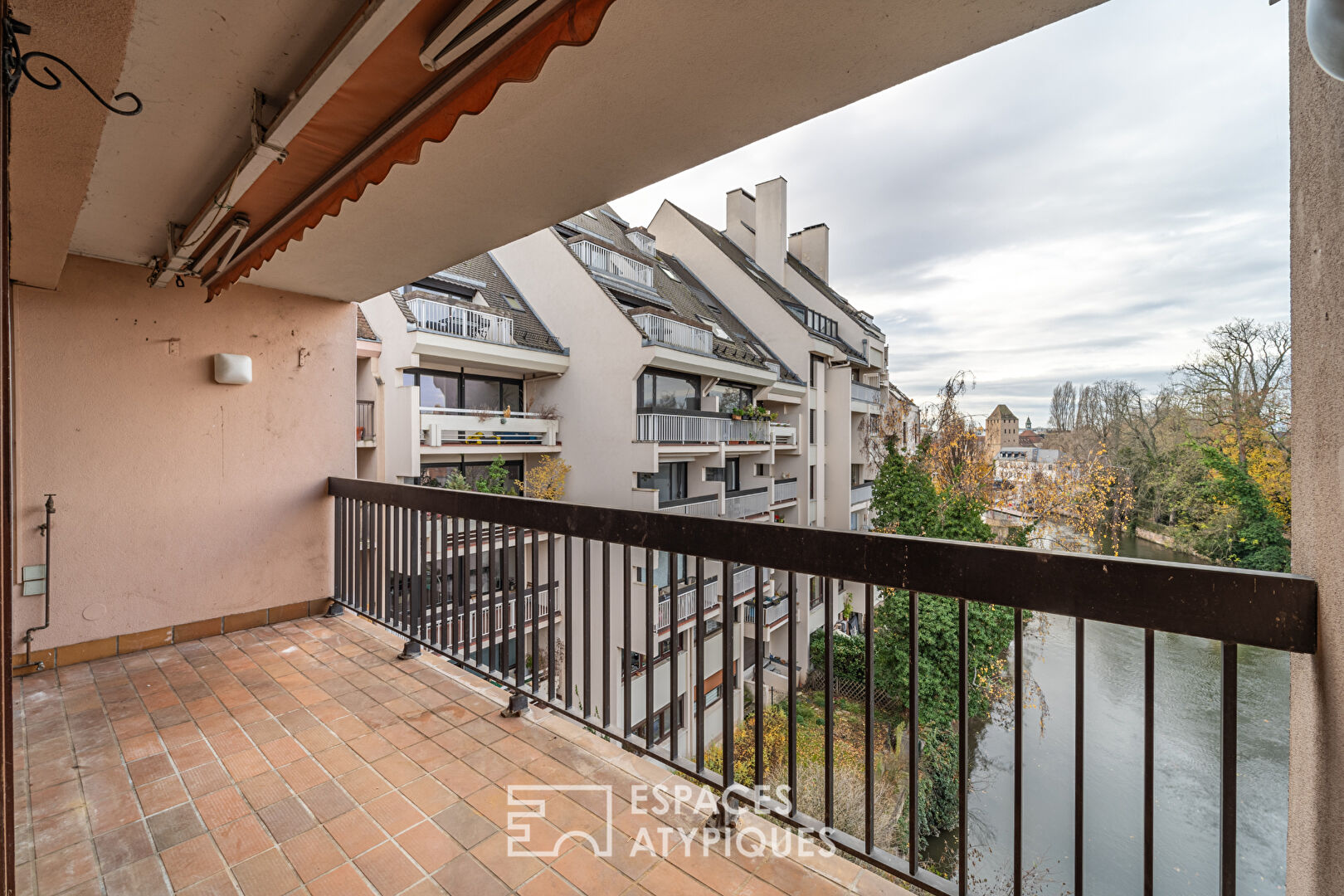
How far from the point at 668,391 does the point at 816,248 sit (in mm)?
9272

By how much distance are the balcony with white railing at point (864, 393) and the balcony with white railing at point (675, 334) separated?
6374mm

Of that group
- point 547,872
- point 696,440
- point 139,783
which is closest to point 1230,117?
point 547,872

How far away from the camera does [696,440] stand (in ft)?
35.7

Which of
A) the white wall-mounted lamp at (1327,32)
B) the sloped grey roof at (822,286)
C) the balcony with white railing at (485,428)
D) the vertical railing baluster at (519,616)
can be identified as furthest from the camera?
the sloped grey roof at (822,286)

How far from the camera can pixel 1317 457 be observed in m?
0.88

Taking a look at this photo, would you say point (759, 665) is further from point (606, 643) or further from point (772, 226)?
point (772, 226)

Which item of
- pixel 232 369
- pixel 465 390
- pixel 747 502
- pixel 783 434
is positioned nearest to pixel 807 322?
pixel 783 434

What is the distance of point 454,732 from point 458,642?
0.62 meters

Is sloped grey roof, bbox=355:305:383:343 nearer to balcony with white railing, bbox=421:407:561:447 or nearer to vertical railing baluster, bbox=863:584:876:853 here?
balcony with white railing, bbox=421:407:561:447

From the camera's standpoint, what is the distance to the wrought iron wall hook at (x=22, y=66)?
1.01 metres

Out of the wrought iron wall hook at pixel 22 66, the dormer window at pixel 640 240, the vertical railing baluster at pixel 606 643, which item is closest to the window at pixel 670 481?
the dormer window at pixel 640 240

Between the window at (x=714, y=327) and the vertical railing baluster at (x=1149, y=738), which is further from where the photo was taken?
the window at (x=714, y=327)

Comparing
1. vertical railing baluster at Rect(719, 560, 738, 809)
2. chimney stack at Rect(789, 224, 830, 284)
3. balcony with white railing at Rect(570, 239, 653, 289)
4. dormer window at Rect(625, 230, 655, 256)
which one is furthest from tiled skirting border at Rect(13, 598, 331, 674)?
chimney stack at Rect(789, 224, 830, 284)

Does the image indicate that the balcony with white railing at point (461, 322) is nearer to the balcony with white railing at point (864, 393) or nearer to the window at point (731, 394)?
the window at point (731, 394)
